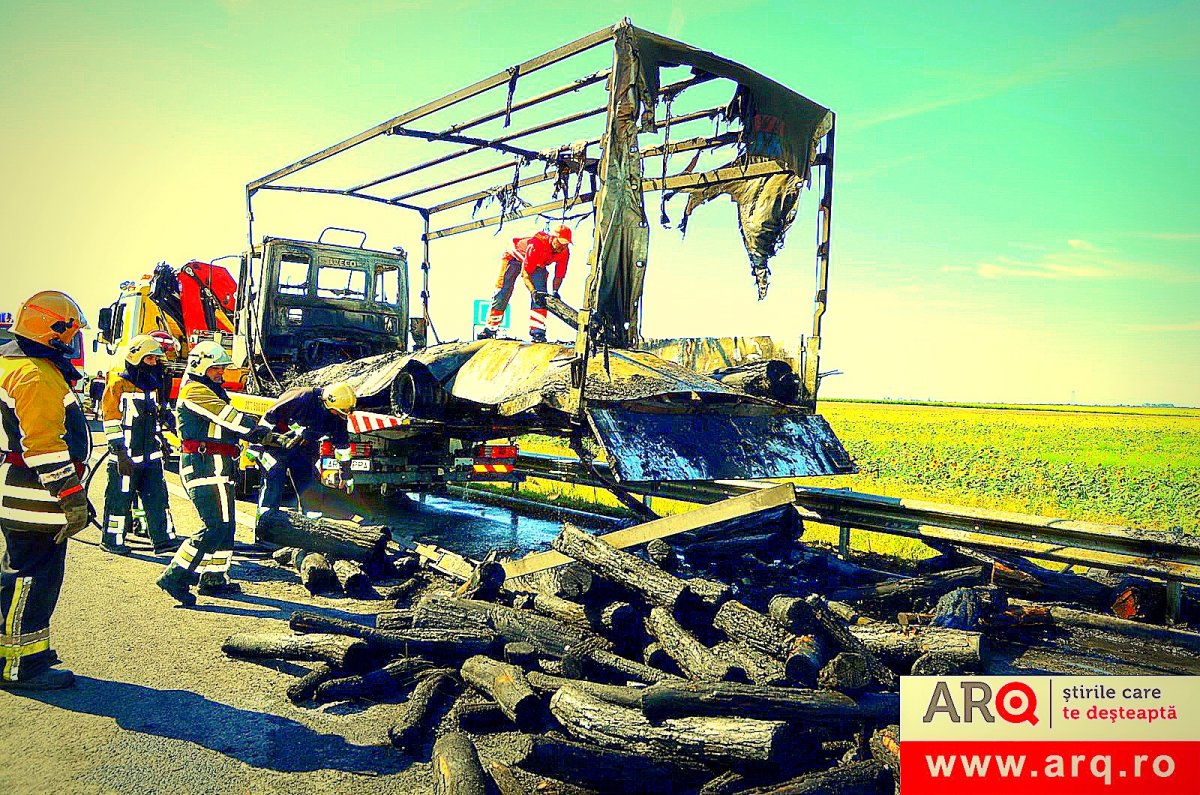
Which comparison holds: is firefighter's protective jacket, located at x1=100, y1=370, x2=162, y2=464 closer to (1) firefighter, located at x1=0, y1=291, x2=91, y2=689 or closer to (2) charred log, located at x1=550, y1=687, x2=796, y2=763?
(1) firefighter, located at x1=0, y1=291, x2=91, y2=689

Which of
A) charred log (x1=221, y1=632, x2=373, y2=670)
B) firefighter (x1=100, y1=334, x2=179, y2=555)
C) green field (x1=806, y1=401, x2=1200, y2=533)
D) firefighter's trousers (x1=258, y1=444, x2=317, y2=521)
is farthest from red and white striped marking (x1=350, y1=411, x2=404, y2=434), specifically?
green field (x1=806, y1=401, x2=1200, y2=533)

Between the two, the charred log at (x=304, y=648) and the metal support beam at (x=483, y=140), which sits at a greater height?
the metal support beam at (x=483, y=140)

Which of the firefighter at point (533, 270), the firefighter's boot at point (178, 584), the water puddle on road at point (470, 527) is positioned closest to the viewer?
the firefighter's boot at point (178, 584)

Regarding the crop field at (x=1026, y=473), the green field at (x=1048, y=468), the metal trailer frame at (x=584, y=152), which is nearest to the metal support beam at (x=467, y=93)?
the metal trailer frame at (x=584, y=152)

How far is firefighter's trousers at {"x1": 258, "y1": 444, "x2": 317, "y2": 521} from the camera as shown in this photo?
7.93m

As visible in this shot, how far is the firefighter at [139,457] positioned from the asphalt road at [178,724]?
6.20 ft

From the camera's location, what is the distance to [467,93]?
6.40 m

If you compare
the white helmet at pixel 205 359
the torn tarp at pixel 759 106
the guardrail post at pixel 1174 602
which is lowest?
the guardrail post at pixel 1174 602

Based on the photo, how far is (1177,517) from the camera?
42.1ft

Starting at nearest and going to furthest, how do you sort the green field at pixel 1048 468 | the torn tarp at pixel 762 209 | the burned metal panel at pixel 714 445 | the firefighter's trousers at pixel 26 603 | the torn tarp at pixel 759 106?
the firefighter's trousers at pixel 26 603
the torn tarp at pixel 759 106
the burned metal panel at pixel 714 445
the torn tarp at pixel 762 209
the green field at pixel 1048 468

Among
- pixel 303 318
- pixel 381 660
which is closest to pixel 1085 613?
pixel 381 660

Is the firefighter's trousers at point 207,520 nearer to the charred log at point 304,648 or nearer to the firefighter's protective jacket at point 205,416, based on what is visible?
the firefighter's protective jacket at point 205,416

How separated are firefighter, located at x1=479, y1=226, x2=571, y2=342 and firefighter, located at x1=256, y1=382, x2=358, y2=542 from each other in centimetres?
155

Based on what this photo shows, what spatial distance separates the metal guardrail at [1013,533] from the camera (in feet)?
18.8
